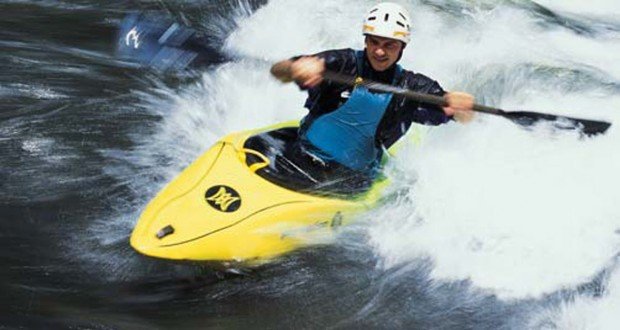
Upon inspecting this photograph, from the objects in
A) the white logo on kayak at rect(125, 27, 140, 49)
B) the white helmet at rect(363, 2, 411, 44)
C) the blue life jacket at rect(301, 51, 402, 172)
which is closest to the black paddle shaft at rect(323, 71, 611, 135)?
the blue life jacket at rect(301, 51, 402, 172)

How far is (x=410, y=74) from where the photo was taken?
15.4 feet

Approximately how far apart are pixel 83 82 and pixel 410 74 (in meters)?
3.40

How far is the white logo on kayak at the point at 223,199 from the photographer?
165 inches

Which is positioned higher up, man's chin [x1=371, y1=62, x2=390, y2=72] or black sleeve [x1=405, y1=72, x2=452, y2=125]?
man's chin [x1=371, y1=62, x2=390, y2=72]

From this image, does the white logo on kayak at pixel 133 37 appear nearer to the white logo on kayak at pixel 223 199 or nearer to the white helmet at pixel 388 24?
the white logo on kayak at pixel 223 199

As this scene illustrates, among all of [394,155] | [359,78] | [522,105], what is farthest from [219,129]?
[522,105]

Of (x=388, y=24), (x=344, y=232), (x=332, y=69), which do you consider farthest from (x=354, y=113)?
(x=344, y=232)

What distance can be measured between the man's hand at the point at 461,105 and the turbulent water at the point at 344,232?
25.2 inches

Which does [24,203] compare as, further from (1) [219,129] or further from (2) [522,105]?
(2) [522,105]

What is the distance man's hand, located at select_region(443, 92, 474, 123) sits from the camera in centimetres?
447

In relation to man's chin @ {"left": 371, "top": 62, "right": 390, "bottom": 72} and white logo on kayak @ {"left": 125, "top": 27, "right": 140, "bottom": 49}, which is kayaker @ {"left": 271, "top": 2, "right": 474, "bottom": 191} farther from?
white logo on kayak @ {"left": 125, "top": 27, "right": 140, "bottom": 49}

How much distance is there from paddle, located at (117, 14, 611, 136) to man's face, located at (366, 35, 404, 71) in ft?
0.46

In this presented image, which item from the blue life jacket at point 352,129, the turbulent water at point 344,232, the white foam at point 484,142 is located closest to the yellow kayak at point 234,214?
the turbulent water at point 344,232

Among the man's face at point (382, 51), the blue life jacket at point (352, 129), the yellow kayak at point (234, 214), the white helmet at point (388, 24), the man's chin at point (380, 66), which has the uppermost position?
the white helmet at point (388, 24)
